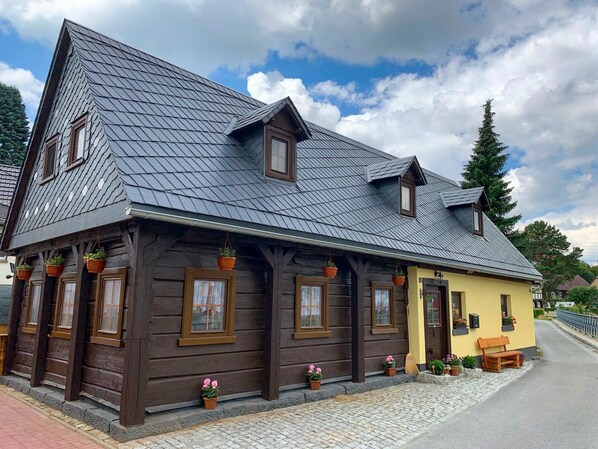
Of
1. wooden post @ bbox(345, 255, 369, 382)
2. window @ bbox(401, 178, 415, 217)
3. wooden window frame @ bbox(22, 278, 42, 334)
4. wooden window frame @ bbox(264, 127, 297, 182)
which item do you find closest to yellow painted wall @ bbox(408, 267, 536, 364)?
window @ bbox(401, 178, 415, 217)

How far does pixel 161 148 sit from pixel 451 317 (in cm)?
825

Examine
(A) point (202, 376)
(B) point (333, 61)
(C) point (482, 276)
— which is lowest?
(A) point (202, 376)

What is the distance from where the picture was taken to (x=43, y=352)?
Answer: 789 cm

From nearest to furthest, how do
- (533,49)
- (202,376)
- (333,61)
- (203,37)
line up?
(202,376) < (203,37) < (533,49) < (333,61)

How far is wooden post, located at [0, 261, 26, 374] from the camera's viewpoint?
30.0ft

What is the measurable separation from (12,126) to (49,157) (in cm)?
3069

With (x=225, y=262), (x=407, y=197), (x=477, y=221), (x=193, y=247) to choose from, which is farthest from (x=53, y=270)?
(x=477, y=221)

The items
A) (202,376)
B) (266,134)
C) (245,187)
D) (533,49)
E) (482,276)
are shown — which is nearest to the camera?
(202,376)

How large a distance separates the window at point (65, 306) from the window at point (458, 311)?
885cm

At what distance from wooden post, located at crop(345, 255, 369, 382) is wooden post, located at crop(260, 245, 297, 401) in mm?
1876

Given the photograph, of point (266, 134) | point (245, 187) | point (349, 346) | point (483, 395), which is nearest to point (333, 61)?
point (266, 134)

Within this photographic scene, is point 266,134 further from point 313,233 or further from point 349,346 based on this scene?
point 349,346

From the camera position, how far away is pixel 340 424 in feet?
20.7

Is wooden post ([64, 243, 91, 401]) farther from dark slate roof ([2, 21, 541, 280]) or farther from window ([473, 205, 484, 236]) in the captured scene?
window ([473, 205, 484, 236])
